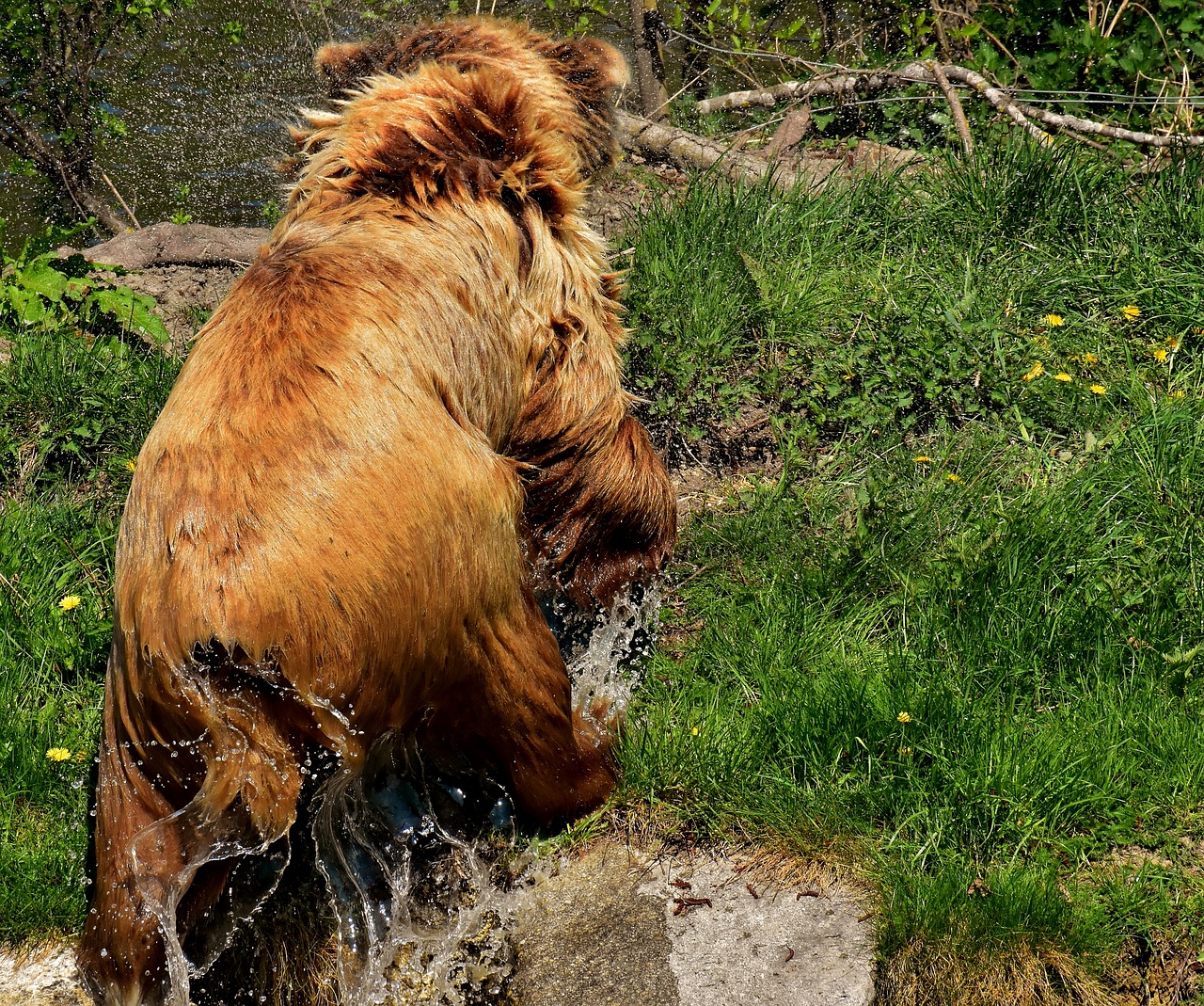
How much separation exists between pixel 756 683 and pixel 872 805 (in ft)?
1.91

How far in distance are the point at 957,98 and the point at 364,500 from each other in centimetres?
425

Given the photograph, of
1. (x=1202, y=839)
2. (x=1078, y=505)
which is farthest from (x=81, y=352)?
(x=1202, y=839)

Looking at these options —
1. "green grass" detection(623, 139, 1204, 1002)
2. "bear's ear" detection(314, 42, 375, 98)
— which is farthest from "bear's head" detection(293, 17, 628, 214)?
"green grass" detection(623, 139, 1204, 1002)

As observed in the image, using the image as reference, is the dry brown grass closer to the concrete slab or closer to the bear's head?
the concrete slab

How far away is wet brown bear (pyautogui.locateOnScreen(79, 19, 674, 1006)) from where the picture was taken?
2.23 m

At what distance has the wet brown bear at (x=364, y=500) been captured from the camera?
223cm

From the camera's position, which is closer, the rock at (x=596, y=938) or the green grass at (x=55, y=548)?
the rock at (x=596, y=938)

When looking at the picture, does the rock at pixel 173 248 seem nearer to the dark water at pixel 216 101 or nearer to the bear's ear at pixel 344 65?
the dark water at pixel 216 101

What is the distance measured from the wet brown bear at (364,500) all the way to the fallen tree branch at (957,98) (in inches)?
107

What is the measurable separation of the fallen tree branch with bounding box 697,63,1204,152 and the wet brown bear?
271 cm

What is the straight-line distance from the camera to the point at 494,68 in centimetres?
369

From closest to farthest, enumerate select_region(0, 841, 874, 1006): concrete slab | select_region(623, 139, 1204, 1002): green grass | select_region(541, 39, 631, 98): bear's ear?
select_region(0, 841, 874, 1006): concrete slab → select_region(623, 139, 1204, 1002): green grass → select_region(541, 39, 631, 98): bear's ear

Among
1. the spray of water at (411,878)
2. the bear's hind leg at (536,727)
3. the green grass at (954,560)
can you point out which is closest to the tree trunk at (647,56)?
the green grass at (954,560)

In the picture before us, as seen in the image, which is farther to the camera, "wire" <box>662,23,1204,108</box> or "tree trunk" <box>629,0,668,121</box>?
"tree trunk" <box>629,0,668,121</box>
